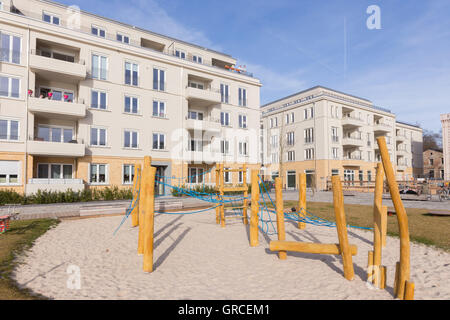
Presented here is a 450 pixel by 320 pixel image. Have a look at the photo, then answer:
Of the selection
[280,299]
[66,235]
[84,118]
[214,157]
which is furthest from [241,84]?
[280,299]

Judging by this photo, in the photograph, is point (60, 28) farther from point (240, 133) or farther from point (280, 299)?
point (280, 299)

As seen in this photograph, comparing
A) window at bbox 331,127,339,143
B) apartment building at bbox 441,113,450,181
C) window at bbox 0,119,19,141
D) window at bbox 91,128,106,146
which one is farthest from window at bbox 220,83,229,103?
apartment building at bbox 441,113,450,181

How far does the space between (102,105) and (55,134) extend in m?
4.30

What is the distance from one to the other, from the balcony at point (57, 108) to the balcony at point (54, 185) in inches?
199

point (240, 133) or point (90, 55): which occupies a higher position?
point (90, 55)

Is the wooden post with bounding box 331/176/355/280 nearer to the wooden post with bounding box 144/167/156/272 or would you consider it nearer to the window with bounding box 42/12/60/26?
the wooden post with bounding box 144/167/156/272

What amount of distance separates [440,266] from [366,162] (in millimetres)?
41157

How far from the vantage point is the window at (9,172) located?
59.7 ft

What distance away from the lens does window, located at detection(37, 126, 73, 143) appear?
2062 cm

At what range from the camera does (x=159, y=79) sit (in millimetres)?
25266

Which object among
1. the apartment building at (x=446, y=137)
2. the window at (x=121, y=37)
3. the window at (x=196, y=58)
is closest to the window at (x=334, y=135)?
the apartment building at (x=446, y=137)

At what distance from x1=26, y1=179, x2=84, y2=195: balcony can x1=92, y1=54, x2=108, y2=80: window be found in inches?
351

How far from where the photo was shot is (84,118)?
21312 mm

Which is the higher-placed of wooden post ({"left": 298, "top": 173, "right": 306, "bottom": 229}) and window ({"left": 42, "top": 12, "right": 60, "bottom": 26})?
window ({"left": 42, "top": 12, "right": 60, "bottom": 26})
